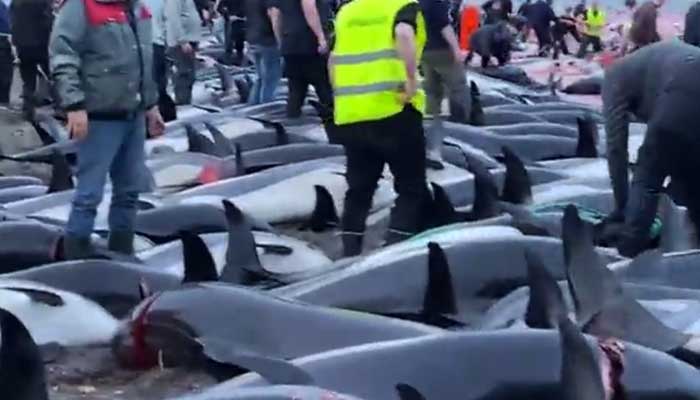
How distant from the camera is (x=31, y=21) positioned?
18.3m

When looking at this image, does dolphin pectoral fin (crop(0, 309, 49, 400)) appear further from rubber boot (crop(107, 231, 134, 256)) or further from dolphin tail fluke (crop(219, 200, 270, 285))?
rubber boot (crop(107, 231, 134, 256))

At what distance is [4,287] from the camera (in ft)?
25.9

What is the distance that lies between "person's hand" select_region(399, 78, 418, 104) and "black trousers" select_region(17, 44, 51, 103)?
10.0m

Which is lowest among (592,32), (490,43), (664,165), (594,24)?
(592,32)

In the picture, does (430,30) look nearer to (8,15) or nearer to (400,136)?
(400,136)

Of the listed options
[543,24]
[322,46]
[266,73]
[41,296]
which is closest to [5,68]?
[266,73]

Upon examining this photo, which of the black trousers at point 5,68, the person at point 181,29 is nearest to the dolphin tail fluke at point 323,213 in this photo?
the person at point 181,29

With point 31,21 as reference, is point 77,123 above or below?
above

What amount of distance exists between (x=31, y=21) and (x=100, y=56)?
33.4 ft

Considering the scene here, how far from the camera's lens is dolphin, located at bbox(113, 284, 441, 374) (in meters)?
6.51

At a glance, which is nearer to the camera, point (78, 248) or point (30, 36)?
point (78, 248)

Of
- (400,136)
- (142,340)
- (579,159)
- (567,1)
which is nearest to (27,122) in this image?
(579,159)

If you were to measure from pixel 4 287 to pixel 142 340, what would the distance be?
110 cm

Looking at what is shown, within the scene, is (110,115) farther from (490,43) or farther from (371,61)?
(490,43)
